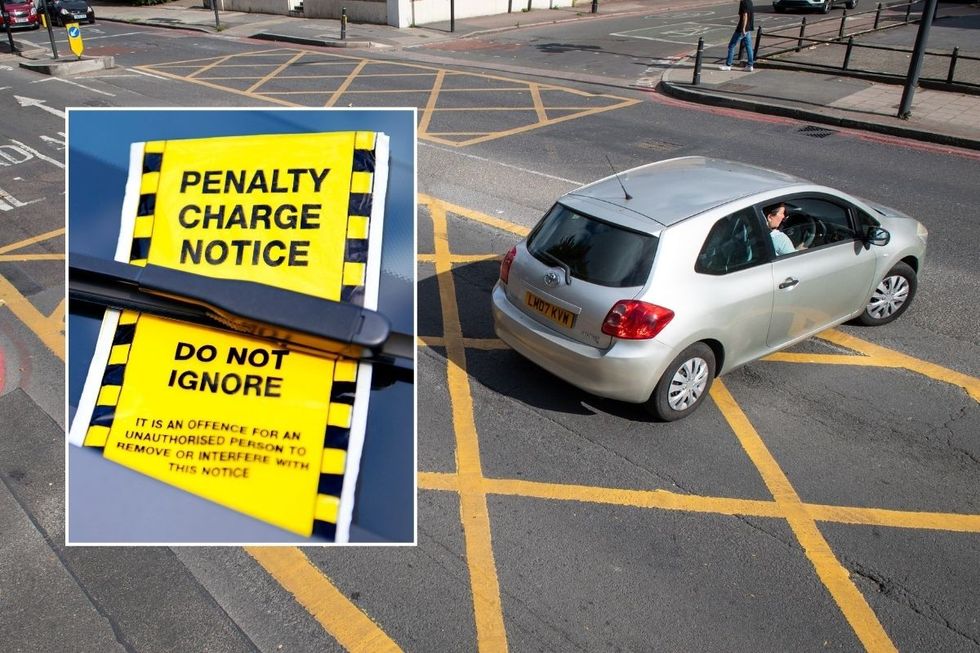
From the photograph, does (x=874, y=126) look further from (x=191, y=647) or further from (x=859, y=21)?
(x=859, y=21)

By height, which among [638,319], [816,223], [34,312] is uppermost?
[816,223]

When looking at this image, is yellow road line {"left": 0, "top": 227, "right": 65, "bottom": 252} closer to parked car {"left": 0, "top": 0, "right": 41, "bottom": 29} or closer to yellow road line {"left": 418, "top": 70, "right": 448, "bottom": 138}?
yellow road line {"left": 418, "top": 70, "right": 448, "bottom": 138}

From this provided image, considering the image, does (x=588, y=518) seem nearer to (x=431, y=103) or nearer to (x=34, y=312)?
(x=34, y=312)

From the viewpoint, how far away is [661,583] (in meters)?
4.25

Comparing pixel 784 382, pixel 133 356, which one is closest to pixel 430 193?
pixel 784 382

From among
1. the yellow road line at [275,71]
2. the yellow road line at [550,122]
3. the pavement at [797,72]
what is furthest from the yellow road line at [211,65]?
the yellow road line at [550,122]

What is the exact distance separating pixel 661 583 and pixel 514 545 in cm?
84

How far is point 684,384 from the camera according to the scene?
562cm

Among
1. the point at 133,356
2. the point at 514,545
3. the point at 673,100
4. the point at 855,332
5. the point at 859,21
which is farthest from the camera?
the point at 859,21

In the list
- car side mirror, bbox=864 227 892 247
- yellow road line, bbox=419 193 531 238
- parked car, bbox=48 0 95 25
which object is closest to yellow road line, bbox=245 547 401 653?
car side mirror, bbox=864 227 892 247

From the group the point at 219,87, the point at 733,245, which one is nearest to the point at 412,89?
the point at 219,87

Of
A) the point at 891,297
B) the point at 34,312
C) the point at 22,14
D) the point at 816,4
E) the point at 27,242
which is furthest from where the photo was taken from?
the point at 816,4

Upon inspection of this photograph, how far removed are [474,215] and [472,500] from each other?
5.51 meters

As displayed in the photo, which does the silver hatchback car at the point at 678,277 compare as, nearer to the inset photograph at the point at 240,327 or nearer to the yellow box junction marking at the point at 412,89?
the inset photograph at the point at 240,327
